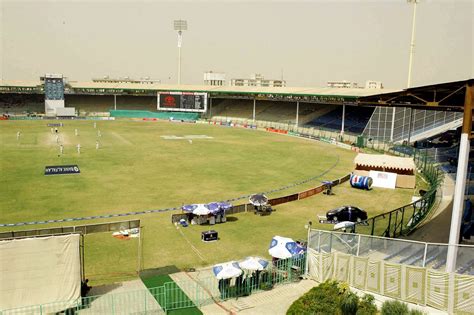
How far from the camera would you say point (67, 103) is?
106938mm

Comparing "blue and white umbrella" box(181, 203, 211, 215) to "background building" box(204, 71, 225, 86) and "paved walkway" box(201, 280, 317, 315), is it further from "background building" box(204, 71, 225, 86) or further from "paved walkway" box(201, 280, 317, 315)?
"background building" box(204, 71, 225, 86)

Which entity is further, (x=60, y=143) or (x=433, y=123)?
(x=433, y=123)

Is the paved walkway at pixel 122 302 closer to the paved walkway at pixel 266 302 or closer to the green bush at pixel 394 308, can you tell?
the paved walkway at pixel 266 302

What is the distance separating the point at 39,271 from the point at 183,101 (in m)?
82.6

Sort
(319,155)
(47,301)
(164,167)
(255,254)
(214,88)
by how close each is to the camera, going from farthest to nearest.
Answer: (214,88)
(319,155)
(164,167)
(255,254)
(47,301)

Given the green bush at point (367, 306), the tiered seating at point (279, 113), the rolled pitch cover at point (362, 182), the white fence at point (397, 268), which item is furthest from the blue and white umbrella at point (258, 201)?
the tiered seating at point (279, 113)

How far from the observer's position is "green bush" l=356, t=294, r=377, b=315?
1389 cm

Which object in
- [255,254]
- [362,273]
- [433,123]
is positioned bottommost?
[255,254]

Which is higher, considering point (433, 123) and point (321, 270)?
point (433, 123)

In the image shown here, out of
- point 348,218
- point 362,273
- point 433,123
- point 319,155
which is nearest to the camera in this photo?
point 362,273

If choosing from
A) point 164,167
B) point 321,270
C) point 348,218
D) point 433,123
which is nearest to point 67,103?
point 164,167

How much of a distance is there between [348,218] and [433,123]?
39.9m

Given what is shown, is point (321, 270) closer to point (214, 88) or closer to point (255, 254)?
point (255, 254)

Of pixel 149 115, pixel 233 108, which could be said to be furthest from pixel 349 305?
pixel 149 115
